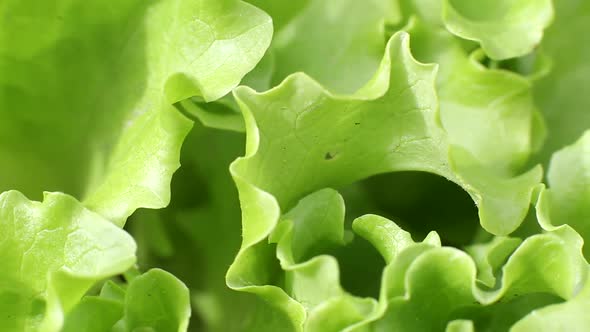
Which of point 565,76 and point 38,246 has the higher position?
point 38,246

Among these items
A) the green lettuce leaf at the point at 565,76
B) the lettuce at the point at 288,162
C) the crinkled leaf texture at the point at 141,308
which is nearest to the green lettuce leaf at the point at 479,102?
the lettuce at the point at 288,162

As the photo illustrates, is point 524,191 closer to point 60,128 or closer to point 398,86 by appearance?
point 398,86

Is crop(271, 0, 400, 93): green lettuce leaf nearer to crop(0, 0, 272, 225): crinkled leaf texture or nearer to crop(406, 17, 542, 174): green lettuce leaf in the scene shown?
crop(406, 17, 542, 174): green lettuce leaf

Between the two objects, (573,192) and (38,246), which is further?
(573,192)

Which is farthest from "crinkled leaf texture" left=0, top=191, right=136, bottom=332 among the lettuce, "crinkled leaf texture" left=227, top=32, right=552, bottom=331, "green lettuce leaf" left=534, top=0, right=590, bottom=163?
"green lettuce leaf" left=534, top=0, right=590, bottom=163

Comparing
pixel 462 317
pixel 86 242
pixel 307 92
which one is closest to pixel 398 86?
pixel 307 92

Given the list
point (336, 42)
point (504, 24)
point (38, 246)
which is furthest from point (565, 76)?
point (38, 246)

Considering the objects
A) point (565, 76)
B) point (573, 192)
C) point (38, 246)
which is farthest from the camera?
point (565, 76)

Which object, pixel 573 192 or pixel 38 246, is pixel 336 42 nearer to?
Answer: pixel 573 192

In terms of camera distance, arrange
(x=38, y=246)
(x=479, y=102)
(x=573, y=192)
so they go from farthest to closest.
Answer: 1. (x=479, y=102)
2. (x=573, y=192)
3. (x=38, y=246)
